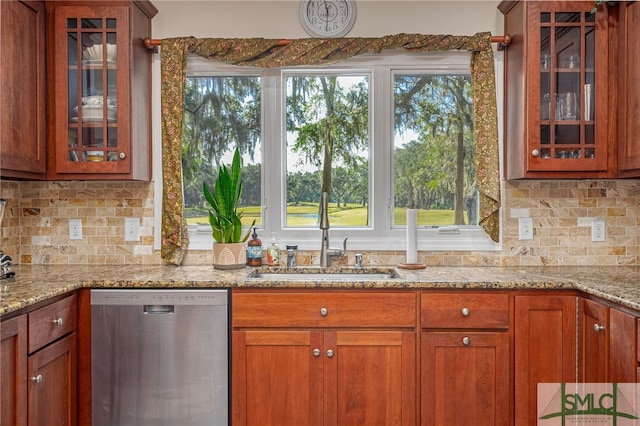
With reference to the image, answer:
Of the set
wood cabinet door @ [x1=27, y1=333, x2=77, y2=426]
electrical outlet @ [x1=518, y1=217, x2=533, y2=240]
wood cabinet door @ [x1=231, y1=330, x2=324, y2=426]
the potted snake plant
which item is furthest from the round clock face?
wood cabinet door @ [x1=27, y1=333, x2=77, y2=426]

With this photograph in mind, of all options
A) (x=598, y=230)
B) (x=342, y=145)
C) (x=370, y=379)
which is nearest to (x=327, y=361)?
(x=370, y=379)

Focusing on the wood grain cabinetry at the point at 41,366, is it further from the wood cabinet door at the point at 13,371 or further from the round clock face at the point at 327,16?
the round clock face at the point at 327,16

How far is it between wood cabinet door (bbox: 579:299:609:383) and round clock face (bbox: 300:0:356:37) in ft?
6.02

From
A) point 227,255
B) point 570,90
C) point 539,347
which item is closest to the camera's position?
point 539,347

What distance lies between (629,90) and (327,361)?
188 centimetres

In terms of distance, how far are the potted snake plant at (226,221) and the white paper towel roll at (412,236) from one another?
867 mm

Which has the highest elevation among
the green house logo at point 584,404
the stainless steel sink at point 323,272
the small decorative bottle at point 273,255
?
the small decorative bottle at point 273,255

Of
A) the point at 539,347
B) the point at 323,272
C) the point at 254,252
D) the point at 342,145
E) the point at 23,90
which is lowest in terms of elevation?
the point at 539,347

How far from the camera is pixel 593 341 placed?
208 centimetres

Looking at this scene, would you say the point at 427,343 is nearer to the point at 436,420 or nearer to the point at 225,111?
the point at 436,420

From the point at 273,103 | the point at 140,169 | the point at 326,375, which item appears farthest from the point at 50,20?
the point at 326,375

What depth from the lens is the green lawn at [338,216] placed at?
2.86 meters

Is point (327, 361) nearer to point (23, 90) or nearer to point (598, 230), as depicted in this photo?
point (598, 230)

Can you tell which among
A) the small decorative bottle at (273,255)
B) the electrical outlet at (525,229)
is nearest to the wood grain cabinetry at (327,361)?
the small decorative bottle at (273,255)
